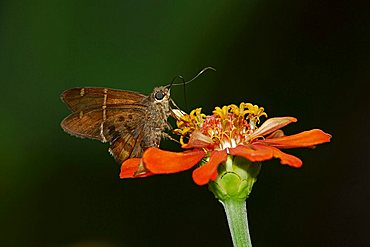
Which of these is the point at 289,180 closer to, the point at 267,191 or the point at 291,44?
the point at 267,191

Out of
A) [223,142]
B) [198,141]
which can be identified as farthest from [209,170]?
[223,142]

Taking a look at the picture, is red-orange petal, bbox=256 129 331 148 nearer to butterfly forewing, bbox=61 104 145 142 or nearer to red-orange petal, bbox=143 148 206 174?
red-orange petal, bbox=143 148 206 174

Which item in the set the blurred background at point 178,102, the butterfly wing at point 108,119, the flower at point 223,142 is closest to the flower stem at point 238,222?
the flower at point 223,142

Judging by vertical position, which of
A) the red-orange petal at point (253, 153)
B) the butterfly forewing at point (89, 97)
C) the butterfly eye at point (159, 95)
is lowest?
the red-orange petal at point (253, 153)

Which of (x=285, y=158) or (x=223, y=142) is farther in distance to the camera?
(x=223, y=142)

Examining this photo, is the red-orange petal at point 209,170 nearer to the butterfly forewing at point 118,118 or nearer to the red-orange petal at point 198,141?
the red-orange petal at point 198,141

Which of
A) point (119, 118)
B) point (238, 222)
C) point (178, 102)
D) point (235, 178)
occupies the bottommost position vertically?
point (238, 222)

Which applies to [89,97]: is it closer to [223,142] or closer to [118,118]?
[118,118]
